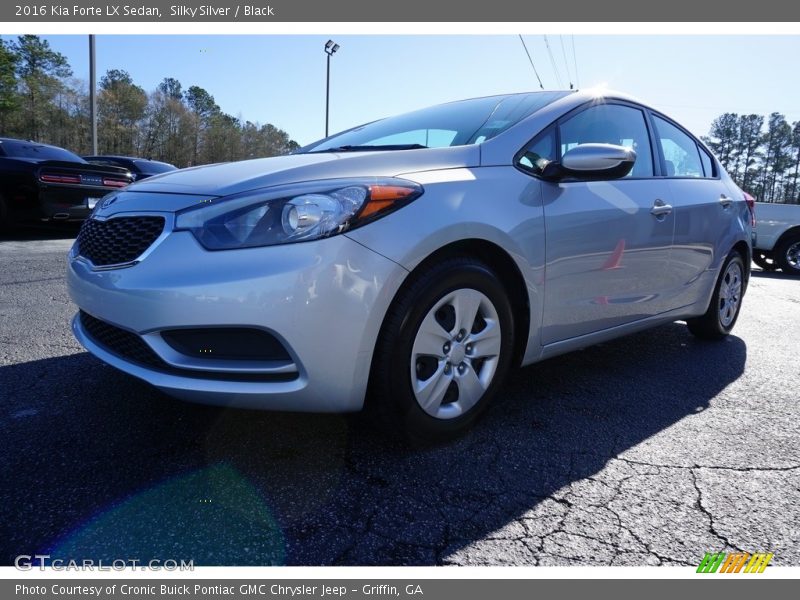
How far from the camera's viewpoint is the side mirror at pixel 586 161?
2.42 metres

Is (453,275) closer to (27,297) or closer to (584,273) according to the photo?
(584,273)

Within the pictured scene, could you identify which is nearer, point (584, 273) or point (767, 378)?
point (584, 273)

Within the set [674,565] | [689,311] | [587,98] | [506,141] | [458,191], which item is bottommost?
[674,565]

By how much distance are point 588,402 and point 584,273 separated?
25.2 inches

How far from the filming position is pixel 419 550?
1.57 m

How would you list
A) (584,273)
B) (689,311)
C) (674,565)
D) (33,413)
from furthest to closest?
(689,311), (584,273), (33,413), (674,565)

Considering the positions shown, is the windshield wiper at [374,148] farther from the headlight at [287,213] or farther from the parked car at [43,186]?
the parked car at [43,186]

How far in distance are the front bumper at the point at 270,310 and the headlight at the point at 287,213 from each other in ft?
0.13

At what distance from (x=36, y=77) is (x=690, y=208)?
61127 millimetres

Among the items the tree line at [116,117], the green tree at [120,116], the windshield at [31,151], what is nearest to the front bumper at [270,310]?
the windshield at [31,151]

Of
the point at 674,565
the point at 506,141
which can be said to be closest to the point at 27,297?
the point at 506,141

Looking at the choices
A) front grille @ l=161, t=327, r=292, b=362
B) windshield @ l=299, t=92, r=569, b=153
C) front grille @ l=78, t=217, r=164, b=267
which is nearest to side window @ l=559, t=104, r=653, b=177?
windshield @ l=299, t=92, r=569, b=153

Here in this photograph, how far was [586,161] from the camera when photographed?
2422 millimetres

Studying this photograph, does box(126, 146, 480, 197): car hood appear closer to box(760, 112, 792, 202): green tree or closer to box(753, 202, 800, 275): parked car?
box(753, 202, 800, 275): parked car
